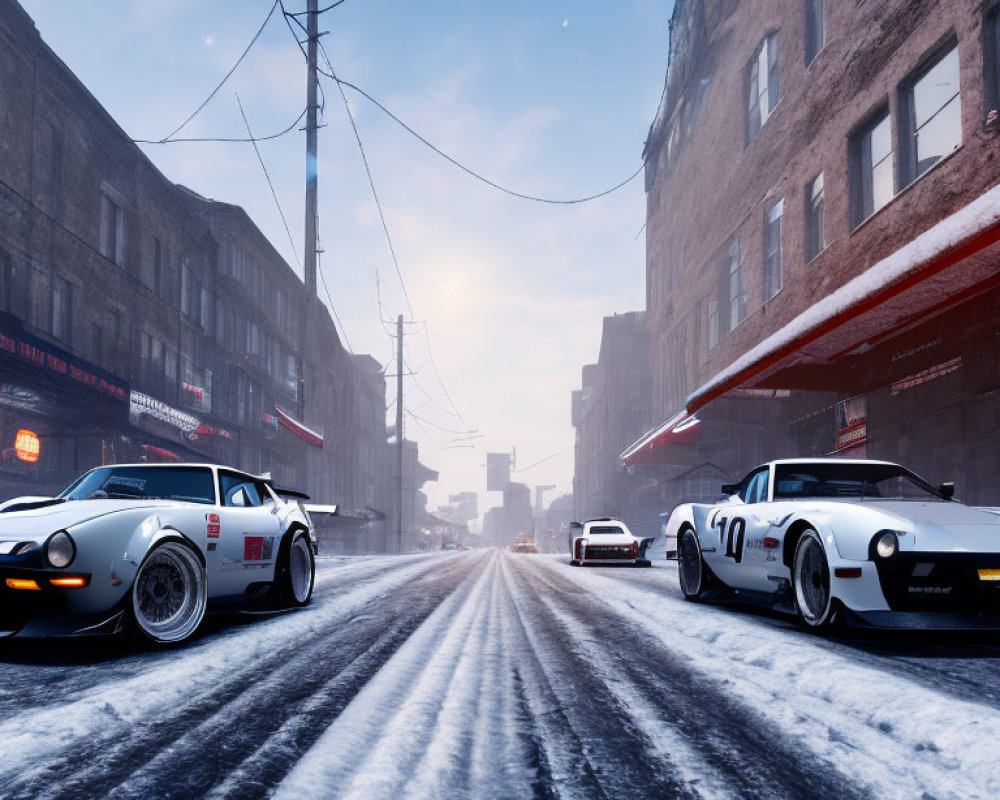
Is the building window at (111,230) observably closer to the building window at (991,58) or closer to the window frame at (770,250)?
the window frame at (770,250)

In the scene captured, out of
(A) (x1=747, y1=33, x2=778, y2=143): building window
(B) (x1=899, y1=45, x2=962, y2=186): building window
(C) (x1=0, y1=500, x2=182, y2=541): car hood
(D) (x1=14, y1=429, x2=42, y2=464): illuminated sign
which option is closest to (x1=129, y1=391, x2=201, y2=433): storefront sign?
(D) (x1=14, y1=429, x2=42, y2=464): illuminated sign

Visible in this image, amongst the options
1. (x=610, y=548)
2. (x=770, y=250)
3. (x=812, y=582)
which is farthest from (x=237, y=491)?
(x=770, y=250)

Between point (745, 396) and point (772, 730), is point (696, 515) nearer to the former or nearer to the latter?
point (772, 730)

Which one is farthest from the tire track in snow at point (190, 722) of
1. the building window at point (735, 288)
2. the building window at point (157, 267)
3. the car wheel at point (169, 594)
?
the building window at point (157, 267)

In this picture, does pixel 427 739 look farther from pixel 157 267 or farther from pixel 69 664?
pixel 157 267

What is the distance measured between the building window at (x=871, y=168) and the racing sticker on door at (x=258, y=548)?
11146 mm

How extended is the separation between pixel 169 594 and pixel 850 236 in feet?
41.7

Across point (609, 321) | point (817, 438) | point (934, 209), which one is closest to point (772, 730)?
point (934, 209)

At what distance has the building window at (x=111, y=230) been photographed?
21375 millimetres

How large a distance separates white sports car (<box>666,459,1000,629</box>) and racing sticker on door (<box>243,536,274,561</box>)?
389cm

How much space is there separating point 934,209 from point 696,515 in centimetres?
646

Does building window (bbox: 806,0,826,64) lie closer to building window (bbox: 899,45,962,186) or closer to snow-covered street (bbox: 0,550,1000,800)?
building window (bbox: 899,45,962,186)

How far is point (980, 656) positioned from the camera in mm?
4508

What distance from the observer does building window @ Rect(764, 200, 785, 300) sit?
18.0 meters
